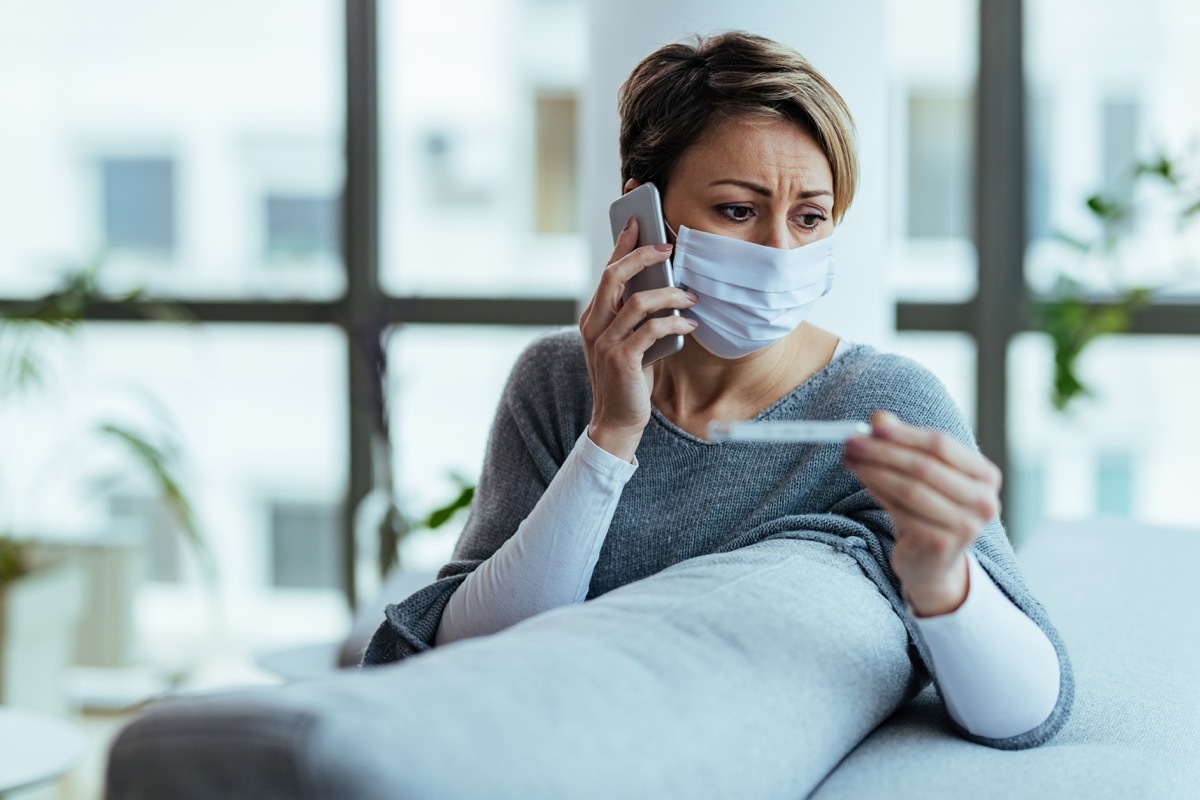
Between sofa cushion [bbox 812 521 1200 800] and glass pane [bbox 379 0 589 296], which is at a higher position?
glass pane [bbox 379 0 589 296]

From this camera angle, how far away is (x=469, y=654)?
71cm

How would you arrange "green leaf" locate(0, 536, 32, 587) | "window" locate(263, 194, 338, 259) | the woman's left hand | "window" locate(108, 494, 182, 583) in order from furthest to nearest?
"window" locate(108, 494, 182, 583) → "window" locate(263, 194, 338, 259) → "green leaf" locate(0, 536, 32, 587) → the woman's left hand

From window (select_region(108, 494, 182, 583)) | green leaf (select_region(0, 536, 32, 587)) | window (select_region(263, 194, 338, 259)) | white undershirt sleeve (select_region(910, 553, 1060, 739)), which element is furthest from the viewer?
window (select_region(108, 494, 182, 583))

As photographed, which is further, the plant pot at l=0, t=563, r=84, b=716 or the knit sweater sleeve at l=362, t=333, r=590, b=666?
the plant pot at l=0, t=563, r=84, b=716

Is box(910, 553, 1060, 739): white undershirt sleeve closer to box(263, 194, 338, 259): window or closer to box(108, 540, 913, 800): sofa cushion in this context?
box(108, 540, 913, 800): sofa cushion

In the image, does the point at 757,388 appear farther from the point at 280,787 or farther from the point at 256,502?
the point at 256,502

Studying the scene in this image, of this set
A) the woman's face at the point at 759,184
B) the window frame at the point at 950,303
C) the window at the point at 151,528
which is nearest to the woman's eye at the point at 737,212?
the woman's face at the point at 759,184

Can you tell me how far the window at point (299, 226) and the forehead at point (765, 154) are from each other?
7.63ft

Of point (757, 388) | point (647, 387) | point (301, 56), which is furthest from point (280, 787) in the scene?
point (301, 56)

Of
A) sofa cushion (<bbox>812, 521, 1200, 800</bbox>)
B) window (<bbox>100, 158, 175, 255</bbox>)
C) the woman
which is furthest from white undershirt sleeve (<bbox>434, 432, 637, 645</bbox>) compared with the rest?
window (<bbox>100, 158, 175, 255</bbox>)

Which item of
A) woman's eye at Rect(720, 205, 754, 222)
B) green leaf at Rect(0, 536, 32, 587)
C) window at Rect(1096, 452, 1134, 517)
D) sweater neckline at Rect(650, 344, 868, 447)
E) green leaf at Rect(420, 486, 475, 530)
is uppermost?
woman's eye at Rect(720, 205, 754, 222)

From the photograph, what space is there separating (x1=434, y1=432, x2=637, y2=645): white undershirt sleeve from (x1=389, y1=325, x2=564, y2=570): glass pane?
209 cm

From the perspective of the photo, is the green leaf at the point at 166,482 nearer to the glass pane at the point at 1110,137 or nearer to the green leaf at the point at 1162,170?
the glass pane at the point at 1110,137

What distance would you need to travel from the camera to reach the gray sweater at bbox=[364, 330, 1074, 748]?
45.6 inches
